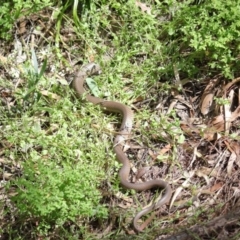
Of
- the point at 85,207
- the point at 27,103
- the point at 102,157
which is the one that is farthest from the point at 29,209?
the point at 27,103

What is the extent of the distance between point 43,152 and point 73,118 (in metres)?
0.43

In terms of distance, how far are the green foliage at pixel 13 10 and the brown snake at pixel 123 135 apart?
0.79 metres

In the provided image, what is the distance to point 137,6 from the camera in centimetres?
675

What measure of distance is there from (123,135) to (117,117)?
10.2 inches

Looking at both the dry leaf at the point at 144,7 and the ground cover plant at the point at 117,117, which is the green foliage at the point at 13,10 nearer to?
the ground cover plant at the point at 117,117

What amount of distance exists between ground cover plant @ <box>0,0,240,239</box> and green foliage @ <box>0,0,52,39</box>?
1 centimetres

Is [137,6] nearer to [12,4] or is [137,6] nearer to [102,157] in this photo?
[12,4]

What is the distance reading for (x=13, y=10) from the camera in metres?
6.75

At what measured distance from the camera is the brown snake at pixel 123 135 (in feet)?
18.1

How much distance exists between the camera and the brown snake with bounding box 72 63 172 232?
5531mm

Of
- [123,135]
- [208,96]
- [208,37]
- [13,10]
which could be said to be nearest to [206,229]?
[123,135]

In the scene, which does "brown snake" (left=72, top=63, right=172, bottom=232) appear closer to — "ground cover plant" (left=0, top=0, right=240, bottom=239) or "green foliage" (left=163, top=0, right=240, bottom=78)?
"ground cover plant" (left=0, top=0, right=240, bottom=239)

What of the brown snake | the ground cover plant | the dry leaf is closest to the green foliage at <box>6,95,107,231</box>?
the ground cover plant

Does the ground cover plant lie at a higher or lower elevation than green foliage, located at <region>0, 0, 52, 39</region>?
lower
